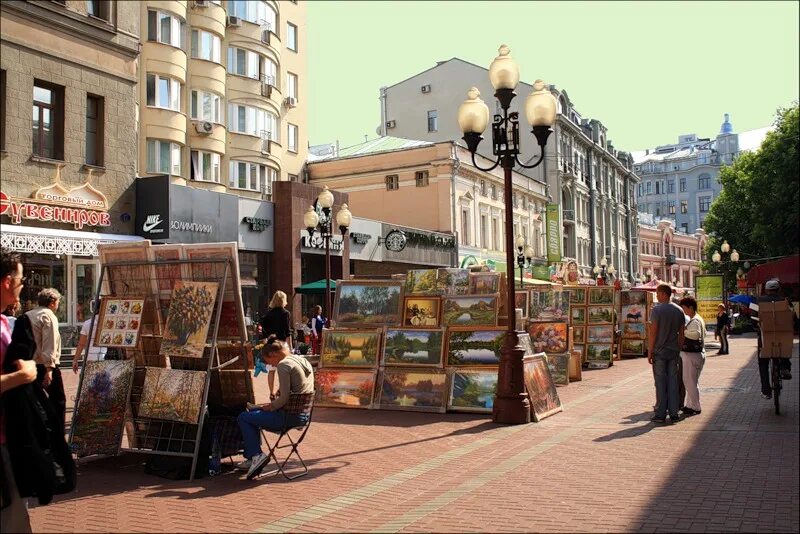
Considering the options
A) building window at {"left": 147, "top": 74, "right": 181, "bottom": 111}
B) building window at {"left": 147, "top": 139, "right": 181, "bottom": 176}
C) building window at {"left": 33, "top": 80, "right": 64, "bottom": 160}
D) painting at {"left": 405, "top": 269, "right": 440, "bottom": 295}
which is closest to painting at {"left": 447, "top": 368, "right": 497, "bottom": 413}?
painting at {"left": 405, "top": 269, "right": 440, "bottom": 295}

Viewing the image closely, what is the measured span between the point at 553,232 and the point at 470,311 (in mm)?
43577

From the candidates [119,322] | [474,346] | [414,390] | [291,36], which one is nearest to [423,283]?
[474,346]

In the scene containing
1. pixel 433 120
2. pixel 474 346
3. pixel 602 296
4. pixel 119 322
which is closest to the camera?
pixel 119 322

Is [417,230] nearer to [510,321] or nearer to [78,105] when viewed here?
[78,105]

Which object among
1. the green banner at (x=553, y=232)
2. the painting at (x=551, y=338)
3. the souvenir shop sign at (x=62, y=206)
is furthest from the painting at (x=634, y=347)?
the green banner at (x=553, y=232)

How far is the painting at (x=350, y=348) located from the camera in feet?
39.5

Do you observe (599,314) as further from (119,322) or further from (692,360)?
(119,322)

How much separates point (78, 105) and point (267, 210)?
1060 centimetres

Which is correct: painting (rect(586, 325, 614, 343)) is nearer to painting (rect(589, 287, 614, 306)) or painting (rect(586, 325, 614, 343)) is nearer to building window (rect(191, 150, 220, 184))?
painting (rect(589, 287, 614, 306))

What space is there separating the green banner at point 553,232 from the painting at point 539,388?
4188cm

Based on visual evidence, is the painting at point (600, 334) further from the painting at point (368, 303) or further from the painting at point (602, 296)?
the painting at point (368, 303)

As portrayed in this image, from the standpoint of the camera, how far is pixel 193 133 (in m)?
30.0

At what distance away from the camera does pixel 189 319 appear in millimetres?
7688

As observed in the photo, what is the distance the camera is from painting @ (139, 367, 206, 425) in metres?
7.51
